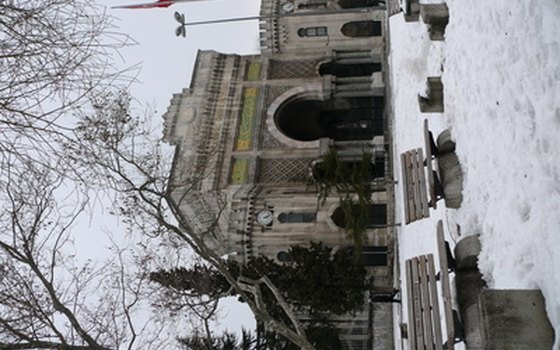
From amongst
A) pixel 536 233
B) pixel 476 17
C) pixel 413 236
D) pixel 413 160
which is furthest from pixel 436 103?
pixel 536 233

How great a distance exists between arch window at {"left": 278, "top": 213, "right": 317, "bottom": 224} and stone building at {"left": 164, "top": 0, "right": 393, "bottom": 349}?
0.04 m

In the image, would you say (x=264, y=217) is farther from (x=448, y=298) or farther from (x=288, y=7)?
(x=448, y=298)

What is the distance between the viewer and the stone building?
72.6 feet

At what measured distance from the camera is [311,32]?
26406mm

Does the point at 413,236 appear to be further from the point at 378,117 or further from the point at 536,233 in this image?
the point at 378,117

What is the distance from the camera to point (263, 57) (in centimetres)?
2683

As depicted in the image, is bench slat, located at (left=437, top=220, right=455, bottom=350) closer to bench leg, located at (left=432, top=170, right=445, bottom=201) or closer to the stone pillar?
bench leg, located at (left=432, top=170, right=445, bottom=201)

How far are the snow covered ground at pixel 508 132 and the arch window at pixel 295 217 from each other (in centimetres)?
1129

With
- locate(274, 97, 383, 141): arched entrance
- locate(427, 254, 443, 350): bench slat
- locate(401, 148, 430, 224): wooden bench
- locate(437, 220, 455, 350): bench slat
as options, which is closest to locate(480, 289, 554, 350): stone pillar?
locate(437, 220, 455, 350): bench slat

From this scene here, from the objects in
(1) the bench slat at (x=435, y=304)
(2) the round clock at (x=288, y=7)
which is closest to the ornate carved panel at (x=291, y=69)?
(2) the round clock at (x=288, y=7)

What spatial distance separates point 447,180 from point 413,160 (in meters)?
2.04

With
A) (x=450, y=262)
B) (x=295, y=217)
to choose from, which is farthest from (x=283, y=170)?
(x=450, y=262)

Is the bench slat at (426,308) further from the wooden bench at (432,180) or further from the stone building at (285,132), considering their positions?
the stone building at (285,132)

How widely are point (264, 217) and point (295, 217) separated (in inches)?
47.8
